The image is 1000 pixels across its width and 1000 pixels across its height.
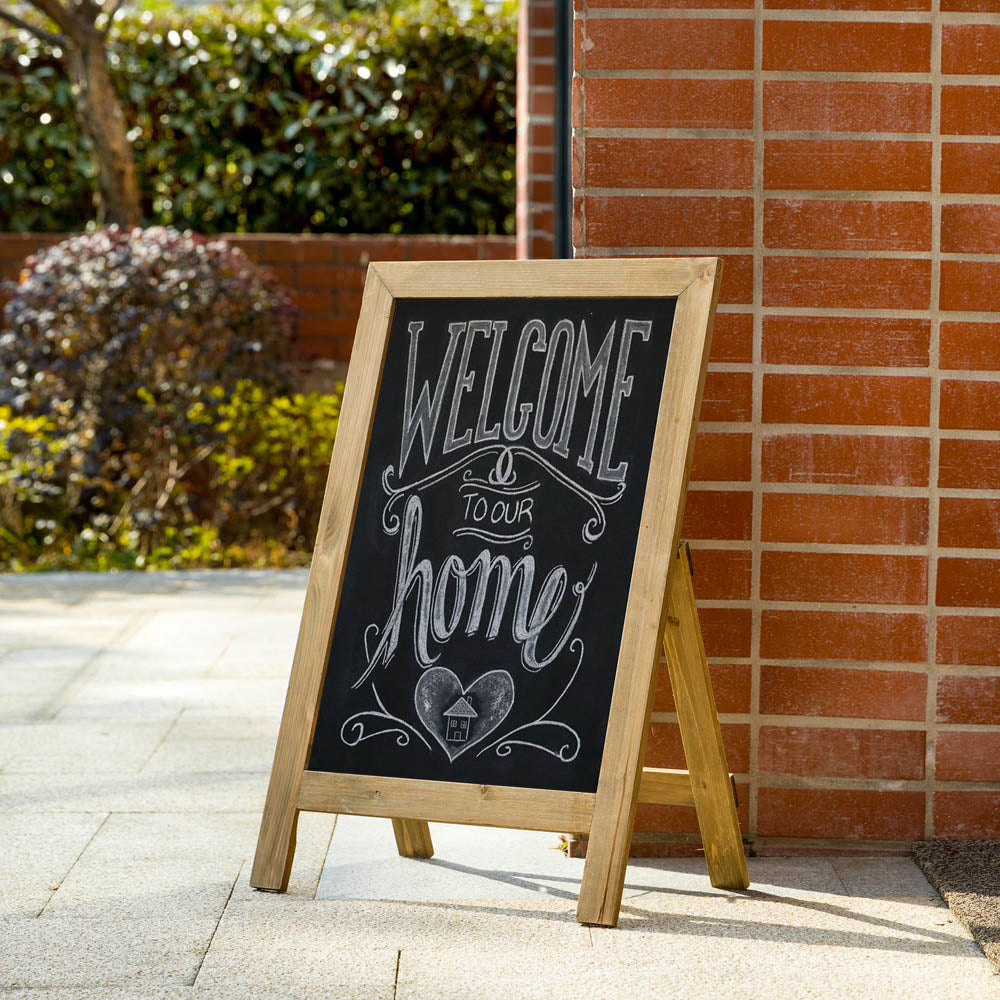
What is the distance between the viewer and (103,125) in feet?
23.4

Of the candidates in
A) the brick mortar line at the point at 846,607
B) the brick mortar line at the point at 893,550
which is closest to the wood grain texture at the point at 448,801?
the brick mortar line at the point at 846,607

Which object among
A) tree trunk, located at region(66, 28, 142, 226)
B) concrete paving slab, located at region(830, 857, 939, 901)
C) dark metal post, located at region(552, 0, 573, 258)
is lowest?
concrete paving slab, located at region(830, 857, 939, 901)

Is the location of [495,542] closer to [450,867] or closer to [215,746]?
[450,867]

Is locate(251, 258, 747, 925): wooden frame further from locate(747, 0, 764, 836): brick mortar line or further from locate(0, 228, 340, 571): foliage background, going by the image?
locate(0, 228, 340, 571): foliage background

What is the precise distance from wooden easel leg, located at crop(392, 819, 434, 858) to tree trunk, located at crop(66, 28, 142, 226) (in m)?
5.45

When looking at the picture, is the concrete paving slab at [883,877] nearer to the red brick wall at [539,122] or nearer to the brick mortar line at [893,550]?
the brick mortar line at [893,550]

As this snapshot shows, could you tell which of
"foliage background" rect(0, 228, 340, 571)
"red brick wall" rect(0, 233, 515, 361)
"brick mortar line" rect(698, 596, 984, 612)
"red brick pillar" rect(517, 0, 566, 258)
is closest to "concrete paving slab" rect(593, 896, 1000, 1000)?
"brick mortar line" rect(698, 596, 984, 612)

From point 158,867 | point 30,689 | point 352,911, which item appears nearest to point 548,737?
point 352,911

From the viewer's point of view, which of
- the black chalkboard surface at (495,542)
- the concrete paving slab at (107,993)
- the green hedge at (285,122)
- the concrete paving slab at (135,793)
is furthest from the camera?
the green hedge at (285,122)

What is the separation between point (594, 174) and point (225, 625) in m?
2.82

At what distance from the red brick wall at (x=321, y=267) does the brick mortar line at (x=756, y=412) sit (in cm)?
439

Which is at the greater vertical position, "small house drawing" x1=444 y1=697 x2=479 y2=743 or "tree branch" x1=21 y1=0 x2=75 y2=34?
"tree branch" x1=21 y1=0 x2=75 y2=34

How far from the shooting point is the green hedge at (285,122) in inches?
301

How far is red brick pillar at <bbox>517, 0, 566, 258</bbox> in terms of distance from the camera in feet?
15.9
